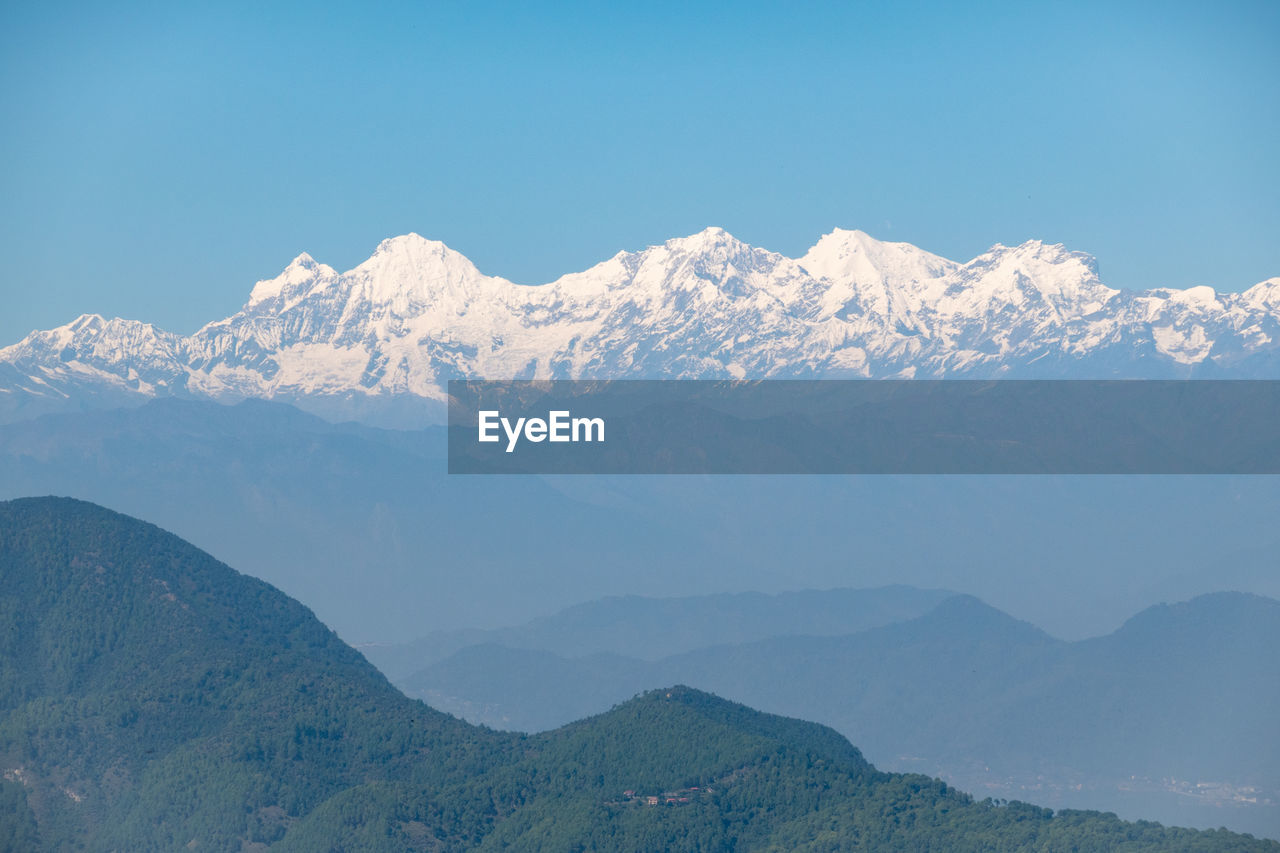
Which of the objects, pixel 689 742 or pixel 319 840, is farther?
pixel 689 742

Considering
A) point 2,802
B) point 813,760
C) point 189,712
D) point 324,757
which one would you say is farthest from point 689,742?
point 2,802

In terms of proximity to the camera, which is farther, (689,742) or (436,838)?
(689,742)

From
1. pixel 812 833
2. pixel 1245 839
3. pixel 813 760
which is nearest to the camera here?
pixel 1245 839

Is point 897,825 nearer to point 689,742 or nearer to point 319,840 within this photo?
point 689,742

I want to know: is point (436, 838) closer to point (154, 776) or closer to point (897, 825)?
point (154, 776)

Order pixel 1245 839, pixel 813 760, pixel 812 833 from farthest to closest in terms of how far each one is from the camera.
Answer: pixel 813 760 < pixel 812 833 < pixel 1245 839

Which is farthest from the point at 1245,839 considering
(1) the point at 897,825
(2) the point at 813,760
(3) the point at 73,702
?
(3) the point at 73,702

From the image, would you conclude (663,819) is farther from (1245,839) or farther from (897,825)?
(1245,839)

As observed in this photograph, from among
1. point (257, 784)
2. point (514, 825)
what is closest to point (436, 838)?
point (514, 825)
